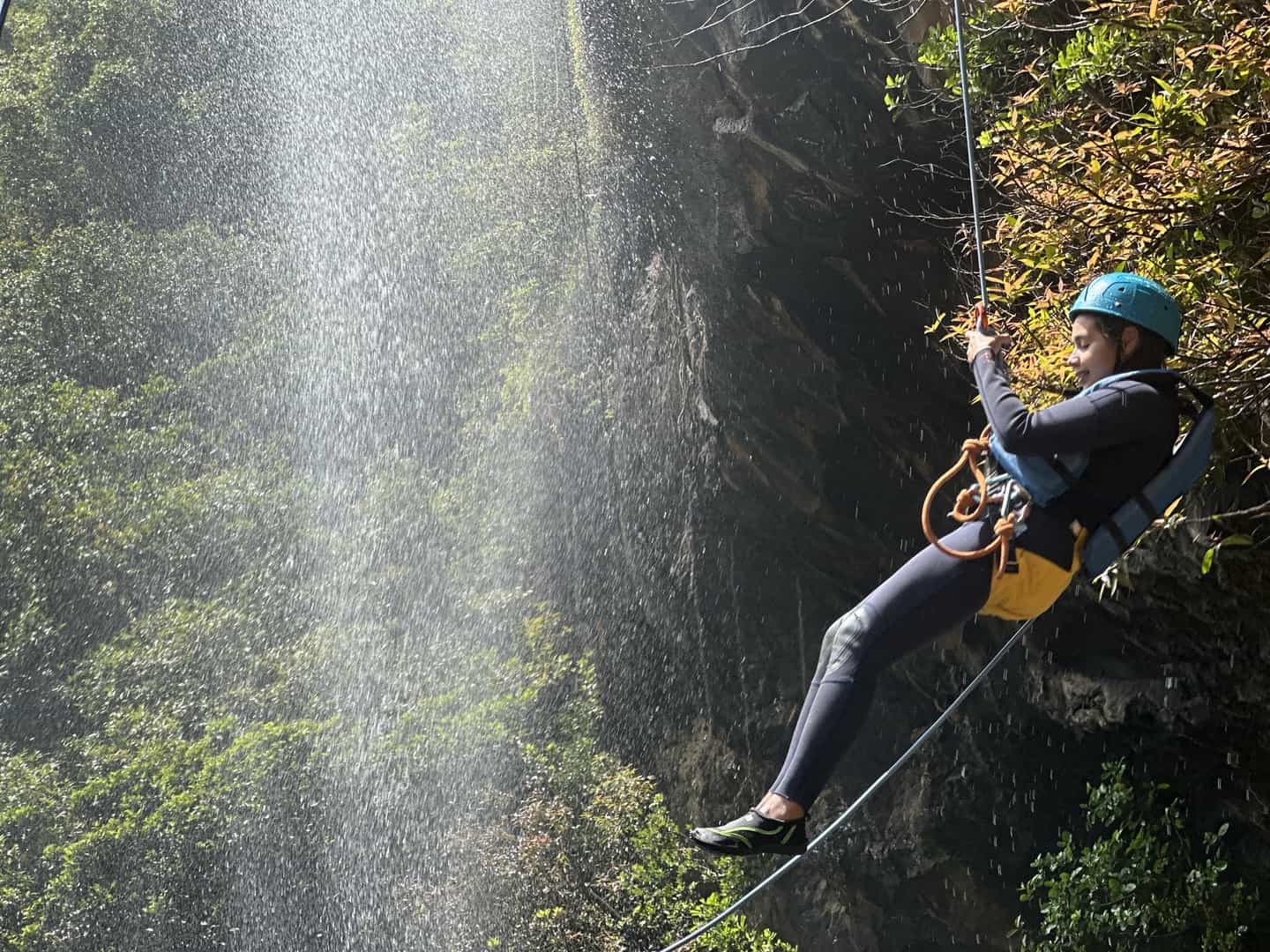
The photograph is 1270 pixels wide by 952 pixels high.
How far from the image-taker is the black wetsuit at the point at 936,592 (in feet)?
9.78

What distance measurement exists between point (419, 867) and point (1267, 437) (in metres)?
9.25

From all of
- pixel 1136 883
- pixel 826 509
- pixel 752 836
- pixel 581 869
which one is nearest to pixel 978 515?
pixel 752 836

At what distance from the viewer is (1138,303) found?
3021 millimetres

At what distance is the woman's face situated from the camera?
3080 millimetres

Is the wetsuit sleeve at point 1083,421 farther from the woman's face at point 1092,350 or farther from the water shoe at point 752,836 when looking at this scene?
the water shoe at point 752,836

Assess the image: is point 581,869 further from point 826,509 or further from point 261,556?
point 261,556

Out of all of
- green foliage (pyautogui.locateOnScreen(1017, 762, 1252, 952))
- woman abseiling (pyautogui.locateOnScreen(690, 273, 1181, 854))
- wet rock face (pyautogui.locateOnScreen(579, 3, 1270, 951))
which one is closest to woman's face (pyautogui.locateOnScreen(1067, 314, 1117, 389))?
woman abseiling (pyautogui.locateOnScreen(690, 273, 1181, 854))

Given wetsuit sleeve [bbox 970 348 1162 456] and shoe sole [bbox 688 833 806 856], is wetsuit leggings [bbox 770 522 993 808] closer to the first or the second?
shoe sole [bbox 688 833 806 856]

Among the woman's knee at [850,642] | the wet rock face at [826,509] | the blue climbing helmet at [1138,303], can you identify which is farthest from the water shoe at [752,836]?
the wet rock face at [826,509]

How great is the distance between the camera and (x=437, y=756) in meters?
12.0

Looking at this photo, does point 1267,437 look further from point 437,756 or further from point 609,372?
point 437,756

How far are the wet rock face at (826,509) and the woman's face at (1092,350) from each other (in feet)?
11.6

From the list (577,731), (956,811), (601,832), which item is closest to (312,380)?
(577,731)

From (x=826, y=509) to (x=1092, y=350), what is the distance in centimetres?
650
